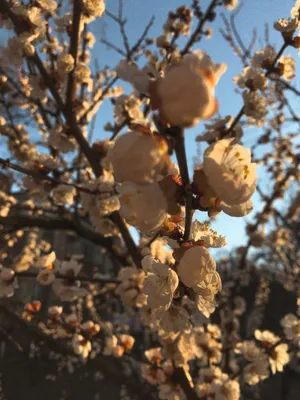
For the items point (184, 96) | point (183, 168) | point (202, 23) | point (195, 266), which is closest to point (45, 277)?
point (195, 266)

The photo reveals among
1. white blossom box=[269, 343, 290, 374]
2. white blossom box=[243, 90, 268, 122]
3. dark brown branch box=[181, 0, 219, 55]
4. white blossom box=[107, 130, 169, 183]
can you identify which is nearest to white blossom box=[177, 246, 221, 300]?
white blossom box=[107, 130, 169, 183]

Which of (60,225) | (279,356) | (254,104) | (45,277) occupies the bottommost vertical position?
(279,356)

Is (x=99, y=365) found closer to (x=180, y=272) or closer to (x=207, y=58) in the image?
(x=180, y=272)

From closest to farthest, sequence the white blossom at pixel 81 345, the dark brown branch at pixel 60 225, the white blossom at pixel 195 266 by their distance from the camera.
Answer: the white blossom at pixel 195 266
the white blossom at pixel 81 345
the dark brown branch at pixel 60 225

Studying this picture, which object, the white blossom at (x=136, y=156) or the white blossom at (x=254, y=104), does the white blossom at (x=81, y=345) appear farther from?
the white blossom at (x=136, y=156)

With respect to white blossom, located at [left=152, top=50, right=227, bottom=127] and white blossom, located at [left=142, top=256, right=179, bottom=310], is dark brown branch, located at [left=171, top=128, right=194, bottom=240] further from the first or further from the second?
white blossom, located at [left=142, top=256, right=179, bottom=310]

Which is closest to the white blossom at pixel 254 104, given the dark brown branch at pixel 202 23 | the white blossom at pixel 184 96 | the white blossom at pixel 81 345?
the dark brown branch at pixel 202 23

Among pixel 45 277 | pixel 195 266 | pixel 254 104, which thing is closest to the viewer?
pixel 195 266

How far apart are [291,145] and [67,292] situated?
487 centimetres

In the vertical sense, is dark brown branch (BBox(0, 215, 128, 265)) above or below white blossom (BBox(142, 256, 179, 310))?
above

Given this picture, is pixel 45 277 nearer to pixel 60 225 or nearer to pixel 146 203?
pixel 60 225

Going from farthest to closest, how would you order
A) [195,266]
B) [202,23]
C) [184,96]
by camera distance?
[202,23] → [195,266] → [184,96]

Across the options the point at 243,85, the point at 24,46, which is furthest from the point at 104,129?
the point at 243,85

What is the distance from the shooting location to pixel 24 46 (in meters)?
2.17
